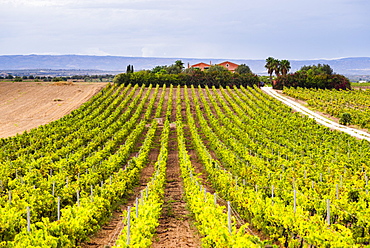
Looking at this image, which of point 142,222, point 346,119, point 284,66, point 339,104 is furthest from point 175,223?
point 284,66

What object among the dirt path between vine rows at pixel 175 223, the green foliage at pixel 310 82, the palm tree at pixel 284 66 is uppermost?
the palm tree at pixel 284 66

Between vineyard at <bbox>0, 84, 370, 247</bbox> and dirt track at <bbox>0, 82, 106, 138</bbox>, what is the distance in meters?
5.98

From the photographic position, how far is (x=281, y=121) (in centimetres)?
3875

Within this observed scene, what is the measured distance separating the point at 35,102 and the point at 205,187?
42924mm

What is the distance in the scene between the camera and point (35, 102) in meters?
56.8

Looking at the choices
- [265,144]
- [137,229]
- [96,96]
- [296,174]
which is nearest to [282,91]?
[96,96]

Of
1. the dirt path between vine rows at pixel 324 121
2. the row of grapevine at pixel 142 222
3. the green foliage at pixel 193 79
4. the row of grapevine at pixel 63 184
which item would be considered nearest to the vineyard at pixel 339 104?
the dirt path between vine rows at pixel 324 121

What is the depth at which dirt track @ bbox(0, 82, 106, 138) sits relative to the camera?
42.8 metres

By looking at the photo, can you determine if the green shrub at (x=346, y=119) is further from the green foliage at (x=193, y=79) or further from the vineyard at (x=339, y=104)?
the green foliage at (x=193, y=79)

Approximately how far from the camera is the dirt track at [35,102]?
4284 cm

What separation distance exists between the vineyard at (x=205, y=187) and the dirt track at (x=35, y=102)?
598 centimetres

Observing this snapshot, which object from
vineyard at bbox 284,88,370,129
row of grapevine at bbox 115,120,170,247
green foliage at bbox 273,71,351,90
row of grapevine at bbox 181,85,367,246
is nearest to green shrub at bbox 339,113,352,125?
vineyard at bbox 284,88,370,129

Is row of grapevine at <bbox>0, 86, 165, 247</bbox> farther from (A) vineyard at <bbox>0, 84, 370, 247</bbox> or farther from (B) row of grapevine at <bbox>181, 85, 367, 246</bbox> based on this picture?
(B) row of grapevine at <bbox>181, 85, 367, 246</bbox>

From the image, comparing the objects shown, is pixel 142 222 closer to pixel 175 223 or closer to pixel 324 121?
pixel 175 223
